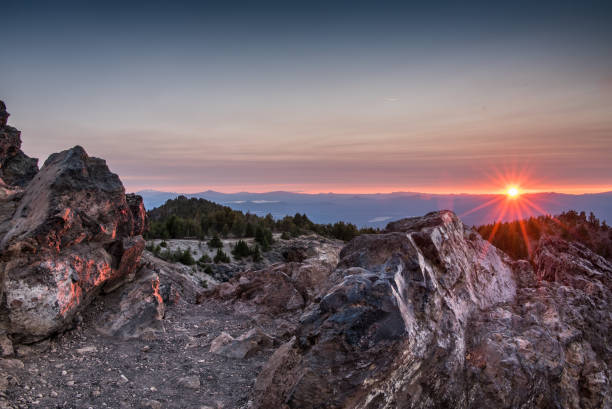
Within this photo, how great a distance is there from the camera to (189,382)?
340 inches

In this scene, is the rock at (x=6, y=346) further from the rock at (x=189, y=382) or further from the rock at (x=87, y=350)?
the rock at (x=189, y=382)

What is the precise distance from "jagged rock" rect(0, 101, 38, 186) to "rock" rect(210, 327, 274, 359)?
12.5m

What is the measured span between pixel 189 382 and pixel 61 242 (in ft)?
20.1

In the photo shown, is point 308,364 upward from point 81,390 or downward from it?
upward

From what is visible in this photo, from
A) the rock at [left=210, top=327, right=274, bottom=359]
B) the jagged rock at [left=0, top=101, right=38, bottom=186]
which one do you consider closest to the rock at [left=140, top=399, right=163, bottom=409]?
the rock at [left=210, top=327, right=274, bottom=359]

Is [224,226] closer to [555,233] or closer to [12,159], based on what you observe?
[12,159]

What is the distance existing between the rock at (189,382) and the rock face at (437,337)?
1612 mm

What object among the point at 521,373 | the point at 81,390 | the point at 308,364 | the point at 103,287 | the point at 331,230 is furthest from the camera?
the point at 331,230

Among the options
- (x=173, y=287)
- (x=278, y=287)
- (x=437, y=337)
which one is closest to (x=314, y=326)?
(x=437, y=337)

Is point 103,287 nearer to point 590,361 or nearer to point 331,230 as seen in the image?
point 590,361

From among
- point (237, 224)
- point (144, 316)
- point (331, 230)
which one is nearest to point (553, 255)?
point (144, 316)

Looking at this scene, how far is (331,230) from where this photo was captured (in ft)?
194

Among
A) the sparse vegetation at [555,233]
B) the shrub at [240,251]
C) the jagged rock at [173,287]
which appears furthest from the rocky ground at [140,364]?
the sparse vegetation at [555,233]

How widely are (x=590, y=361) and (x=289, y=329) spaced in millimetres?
9007
